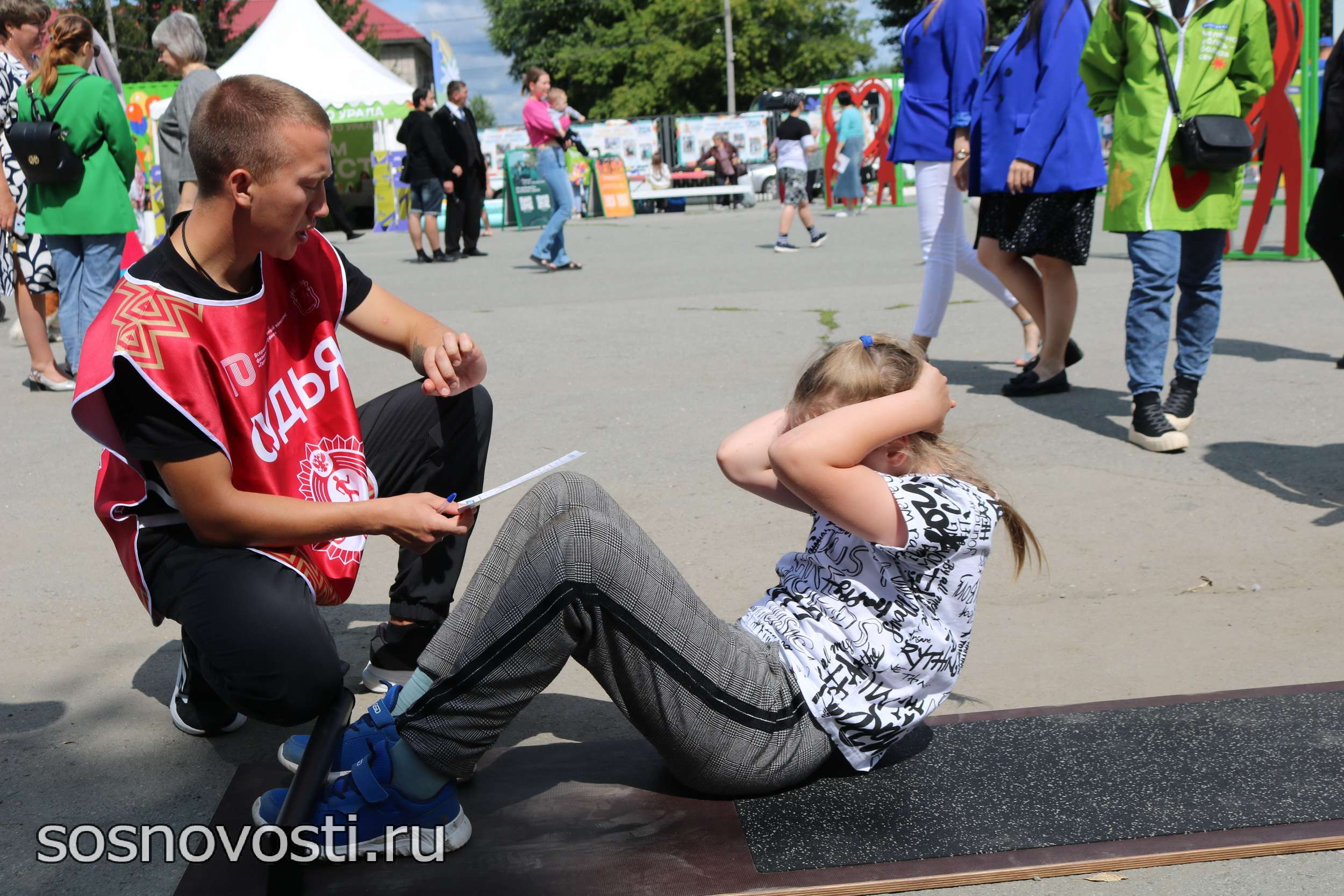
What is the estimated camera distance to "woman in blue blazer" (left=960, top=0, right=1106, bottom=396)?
530 centimetres

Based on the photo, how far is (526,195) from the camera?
2130 cm

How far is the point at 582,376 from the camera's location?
265 inches

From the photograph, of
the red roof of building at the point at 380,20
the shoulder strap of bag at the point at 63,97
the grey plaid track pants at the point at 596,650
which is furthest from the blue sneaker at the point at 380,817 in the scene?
the red roof of building at the point at 380,20

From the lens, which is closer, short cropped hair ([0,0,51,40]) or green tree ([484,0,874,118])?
short cropped hair ([0,0,51,40])

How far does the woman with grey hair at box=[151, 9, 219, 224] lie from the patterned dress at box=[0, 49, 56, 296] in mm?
680

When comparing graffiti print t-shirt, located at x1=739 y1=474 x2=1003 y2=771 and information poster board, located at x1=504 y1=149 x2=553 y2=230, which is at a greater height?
graffiti print t-shirt, located at x1=739 y1=474 x2=1003 y2=771

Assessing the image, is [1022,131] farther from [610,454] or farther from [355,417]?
[355,417]

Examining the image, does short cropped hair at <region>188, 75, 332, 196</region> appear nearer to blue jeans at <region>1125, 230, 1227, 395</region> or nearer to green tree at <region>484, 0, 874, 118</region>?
blue jeans at <region>1125, 230, 1227, 395</region>

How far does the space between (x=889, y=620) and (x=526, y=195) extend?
1987 cm

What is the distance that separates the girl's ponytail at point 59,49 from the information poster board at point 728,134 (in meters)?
24.1

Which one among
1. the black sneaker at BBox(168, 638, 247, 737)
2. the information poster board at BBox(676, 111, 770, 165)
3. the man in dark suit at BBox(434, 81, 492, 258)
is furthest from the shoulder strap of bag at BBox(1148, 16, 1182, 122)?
the information poster board at BBox(676, 111, 770, 165)

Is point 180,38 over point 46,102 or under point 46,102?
over

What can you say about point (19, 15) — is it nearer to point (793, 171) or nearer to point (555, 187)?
point (555, 187)

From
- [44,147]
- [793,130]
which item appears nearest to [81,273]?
[44,147]
